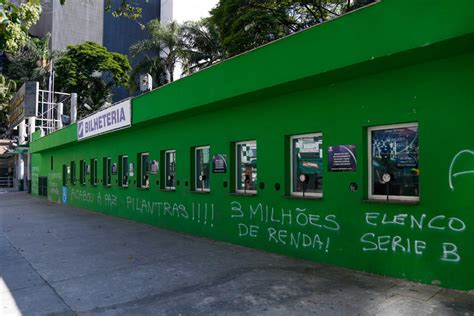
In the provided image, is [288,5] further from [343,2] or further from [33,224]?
[33,224]

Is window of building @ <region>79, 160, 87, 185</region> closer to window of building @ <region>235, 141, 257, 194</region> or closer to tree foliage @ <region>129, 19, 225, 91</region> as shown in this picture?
tree foliage @ <region>129, 19, 225, 91</region>

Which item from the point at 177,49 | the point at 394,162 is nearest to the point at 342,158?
the point at 394,162

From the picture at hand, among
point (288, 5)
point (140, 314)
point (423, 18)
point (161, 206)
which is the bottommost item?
point (140, 314)

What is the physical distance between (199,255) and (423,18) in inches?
215

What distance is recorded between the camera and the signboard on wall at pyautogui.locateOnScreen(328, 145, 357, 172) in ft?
20.1

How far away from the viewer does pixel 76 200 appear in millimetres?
18375

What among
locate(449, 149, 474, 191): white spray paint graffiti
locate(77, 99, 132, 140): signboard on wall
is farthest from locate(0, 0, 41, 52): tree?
locate(449, 149, 474, 191): white spray paint graffiti

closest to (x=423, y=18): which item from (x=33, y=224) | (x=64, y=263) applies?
(x=64, y=263)

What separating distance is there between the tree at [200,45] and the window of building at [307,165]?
18101 millimetres

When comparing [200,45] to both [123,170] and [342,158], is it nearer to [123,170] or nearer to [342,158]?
[123,170]

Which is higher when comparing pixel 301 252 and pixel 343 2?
pixel 343 2

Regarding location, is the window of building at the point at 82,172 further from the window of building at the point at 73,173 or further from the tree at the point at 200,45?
the tree at the point at 200,45

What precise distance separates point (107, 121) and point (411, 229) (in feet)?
36.0

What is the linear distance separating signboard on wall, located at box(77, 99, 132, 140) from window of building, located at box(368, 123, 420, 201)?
810 centimetres
